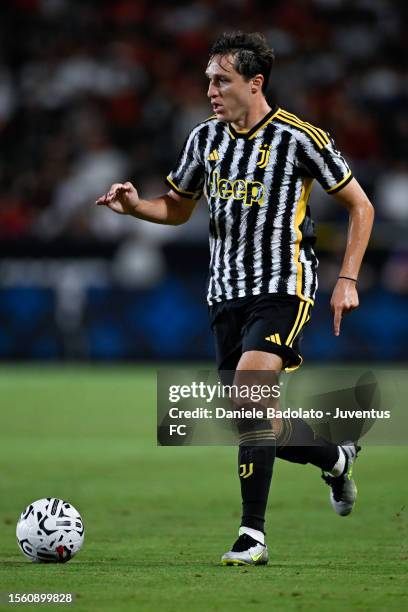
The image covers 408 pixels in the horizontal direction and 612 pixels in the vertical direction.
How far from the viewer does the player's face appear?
5.58 meters

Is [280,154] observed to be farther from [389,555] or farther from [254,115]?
[389,555]

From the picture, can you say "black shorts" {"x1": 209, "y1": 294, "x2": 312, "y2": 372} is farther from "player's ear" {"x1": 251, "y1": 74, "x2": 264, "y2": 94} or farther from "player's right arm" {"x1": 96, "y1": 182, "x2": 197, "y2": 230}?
"player's ear" {"x1": 251, "y1": 74, "x2": 264, "y2": 94}

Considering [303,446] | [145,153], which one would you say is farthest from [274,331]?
[145,153]

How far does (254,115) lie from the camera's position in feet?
18.5

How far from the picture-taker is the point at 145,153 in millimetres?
18375

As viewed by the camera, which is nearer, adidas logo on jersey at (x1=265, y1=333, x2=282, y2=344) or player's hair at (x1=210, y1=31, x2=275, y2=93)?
adidas logo on jersey at (x1=265, y1=333, x2=282, y2=344)

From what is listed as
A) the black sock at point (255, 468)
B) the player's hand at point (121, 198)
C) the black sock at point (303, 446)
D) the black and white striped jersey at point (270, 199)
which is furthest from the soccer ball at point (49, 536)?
the player's hand at point (121, 198)

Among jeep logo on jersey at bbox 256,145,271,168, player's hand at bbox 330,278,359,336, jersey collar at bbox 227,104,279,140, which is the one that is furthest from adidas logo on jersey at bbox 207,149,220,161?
player's hand at bbox 330,278,359,336

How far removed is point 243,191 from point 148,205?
55cm

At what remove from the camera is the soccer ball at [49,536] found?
521cm

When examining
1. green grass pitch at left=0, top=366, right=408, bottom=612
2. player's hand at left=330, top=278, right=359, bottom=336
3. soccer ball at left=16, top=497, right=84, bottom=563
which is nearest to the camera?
green grass pitch at left=0, top=366, right=408, bottom=612

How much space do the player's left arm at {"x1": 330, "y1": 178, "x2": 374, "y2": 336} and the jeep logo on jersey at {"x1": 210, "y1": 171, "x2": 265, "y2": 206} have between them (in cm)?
33

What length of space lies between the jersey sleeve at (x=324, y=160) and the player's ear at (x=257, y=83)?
304 mm

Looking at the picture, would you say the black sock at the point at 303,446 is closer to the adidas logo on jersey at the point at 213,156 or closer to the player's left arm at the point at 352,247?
the player's left arm at the point at 352,247
